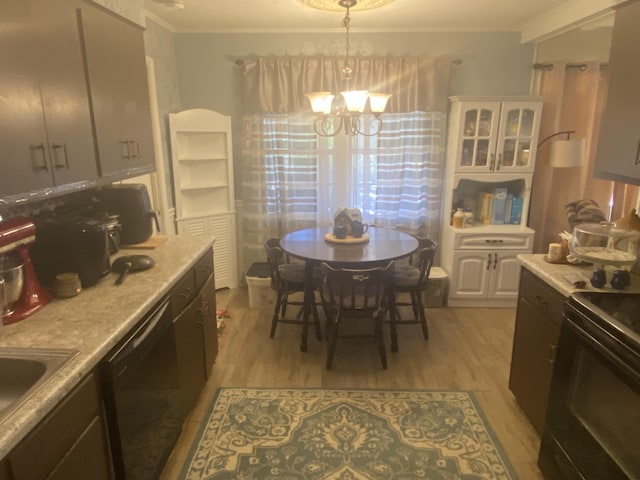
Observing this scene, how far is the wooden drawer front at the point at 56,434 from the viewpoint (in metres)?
1.04

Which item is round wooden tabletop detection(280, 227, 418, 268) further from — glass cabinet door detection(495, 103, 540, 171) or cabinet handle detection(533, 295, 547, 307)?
glass cabinet door detection(495, 103, 540, 171)

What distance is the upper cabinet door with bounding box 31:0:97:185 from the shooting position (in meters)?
1.55

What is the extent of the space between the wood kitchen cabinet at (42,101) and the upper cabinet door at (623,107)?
234 centimetres

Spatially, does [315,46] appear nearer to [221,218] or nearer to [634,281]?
[221,218]

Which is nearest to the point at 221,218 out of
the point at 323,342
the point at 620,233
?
the point at 323,342

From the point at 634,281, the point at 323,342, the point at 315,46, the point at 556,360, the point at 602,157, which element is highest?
the point at 315,46

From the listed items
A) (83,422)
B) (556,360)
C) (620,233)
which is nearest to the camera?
(83,422)

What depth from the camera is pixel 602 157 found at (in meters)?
2.06

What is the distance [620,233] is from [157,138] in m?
3.20

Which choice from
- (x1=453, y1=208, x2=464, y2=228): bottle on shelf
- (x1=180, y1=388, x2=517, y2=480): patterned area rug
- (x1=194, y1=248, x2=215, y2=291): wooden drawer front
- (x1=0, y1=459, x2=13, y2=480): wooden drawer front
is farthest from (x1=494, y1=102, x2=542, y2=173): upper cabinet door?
(x1=0, y1=459, x2=13, y2=480): wooden drawer front

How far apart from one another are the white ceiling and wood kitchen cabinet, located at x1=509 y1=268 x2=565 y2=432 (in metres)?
1.83

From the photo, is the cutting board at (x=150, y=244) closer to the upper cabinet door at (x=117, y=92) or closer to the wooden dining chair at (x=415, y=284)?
the upper cabinet door at (x=117, y=92)

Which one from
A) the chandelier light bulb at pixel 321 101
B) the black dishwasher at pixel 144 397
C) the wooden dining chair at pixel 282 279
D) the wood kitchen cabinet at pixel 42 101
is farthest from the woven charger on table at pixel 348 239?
the wood kitchen cabinet at pixel 42 101

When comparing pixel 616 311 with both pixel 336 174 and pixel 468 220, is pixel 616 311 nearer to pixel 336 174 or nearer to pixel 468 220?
pixel 468 220
